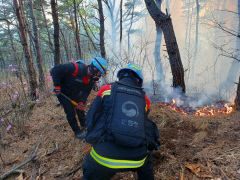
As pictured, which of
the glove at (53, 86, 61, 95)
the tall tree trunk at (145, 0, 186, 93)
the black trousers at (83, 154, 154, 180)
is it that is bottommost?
the black trousers at (83, 154, 154, 180)

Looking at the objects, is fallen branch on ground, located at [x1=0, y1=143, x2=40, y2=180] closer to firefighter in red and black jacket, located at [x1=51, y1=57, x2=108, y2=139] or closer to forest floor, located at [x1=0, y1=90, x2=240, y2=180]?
forest floor, located at [x1=0, y1=90, x2=240, y2=180]

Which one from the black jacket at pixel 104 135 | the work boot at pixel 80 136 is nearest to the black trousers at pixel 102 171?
the black jacket at pixel 104 135

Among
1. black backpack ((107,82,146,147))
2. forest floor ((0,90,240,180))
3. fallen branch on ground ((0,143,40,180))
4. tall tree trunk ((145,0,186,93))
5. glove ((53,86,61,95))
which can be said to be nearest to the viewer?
black backpack ((107,82,146,147))

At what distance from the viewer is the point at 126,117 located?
1596 mm

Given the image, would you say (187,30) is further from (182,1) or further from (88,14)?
(88,14)

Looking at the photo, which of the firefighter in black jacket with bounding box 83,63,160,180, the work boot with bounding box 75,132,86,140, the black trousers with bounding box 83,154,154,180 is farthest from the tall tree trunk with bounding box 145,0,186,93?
the black trousers with bounding box 83,154,154,180

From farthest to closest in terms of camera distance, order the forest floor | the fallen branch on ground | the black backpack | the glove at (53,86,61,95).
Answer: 1. the glove at (53,86,61,95)
2. the fallen branch on ground
3. the forest floor
4. the black backpack

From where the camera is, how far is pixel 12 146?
3852 mm

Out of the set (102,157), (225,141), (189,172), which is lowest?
(189,172)

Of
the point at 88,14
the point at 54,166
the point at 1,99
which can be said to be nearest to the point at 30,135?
the point at 54,166

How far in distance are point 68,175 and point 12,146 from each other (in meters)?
2.20

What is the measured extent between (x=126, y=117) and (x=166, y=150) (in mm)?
1645

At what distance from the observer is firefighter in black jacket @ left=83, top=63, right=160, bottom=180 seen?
5.18 feet

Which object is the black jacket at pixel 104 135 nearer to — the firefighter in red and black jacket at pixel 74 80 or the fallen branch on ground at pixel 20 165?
the firefighter in red and black jacket at pixel 74 80
